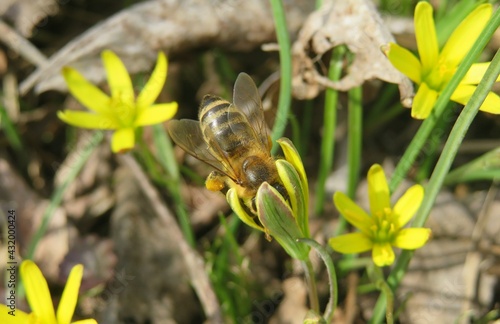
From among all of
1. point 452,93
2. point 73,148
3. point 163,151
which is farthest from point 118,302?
point 452,93

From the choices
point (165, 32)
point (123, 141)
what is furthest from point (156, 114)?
point (165, 32)

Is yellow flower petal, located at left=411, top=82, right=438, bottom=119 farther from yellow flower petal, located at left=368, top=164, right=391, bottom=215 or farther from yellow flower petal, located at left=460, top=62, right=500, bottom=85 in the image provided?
yellow flower petal, located at left=368, top=164, right=391, bottom=215

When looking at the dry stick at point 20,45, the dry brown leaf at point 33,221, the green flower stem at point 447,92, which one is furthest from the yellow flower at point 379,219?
the dry stick at point 20,45

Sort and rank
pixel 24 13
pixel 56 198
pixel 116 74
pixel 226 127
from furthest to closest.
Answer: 1. pixel 24 13
2. pixel 56 198
3. pixel 116 74
4. pixel 226 127

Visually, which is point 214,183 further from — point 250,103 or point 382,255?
point 382,255

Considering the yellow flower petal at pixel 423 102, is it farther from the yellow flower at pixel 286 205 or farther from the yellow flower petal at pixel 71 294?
the yellow flower petal at pixel 71 294

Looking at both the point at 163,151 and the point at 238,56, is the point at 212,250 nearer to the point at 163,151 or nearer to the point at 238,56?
the point at 163,151
